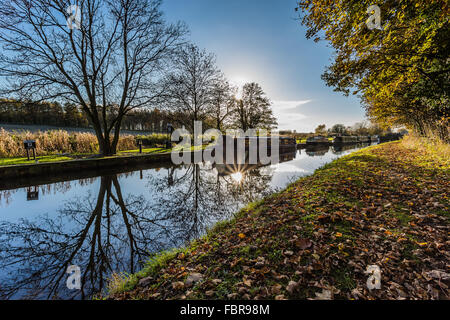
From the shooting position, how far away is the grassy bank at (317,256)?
181cm

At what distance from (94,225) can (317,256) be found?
16.3 feet

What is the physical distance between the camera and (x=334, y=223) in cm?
299

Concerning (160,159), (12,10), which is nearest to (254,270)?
(160,159)

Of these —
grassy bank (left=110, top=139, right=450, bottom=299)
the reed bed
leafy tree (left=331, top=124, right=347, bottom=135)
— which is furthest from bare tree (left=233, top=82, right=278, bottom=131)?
leafy tree (left=331, top=124, right=347, bottom=135)

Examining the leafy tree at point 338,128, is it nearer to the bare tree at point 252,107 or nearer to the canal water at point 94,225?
the bare tree at point 252,107

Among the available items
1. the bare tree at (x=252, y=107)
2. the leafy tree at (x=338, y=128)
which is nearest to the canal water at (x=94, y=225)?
the bare tree at (x=252, y=107)

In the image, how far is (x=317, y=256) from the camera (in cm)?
220

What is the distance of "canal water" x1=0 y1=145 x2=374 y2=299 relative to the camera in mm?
2738

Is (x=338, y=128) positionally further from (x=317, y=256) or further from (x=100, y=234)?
(x=100, y=234)

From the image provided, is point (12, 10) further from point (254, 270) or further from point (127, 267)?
point (254, 270)

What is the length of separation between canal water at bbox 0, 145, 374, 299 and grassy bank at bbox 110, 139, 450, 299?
764mm

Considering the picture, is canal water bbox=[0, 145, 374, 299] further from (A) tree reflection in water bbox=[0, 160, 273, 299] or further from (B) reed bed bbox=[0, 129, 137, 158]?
(B) reed bed bbox=[0, 129, 137, 158]

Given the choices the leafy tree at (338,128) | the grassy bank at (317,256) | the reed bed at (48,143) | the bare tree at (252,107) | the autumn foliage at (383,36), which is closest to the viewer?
the grassy bank at (317,256)

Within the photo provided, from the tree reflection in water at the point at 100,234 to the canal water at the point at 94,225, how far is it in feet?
0.04
